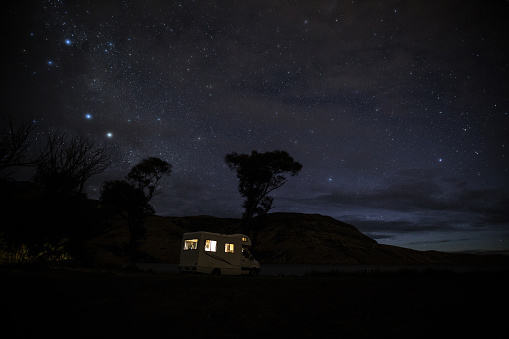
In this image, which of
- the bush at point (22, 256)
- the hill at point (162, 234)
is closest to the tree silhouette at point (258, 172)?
the hill at point (162, 234)

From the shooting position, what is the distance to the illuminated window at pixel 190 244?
860 inches

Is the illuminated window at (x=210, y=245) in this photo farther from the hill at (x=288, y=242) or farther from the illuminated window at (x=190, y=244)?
the hill at (x=288, y=242)

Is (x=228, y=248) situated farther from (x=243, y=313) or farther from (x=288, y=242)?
(x=288, y=242)

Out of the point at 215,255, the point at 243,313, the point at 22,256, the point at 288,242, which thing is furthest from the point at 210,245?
the point at 288,242

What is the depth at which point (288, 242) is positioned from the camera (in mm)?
97250

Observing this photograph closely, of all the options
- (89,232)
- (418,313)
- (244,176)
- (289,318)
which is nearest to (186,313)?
(289,318)

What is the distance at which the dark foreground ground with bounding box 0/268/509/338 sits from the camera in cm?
499

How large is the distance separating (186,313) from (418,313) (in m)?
4.74

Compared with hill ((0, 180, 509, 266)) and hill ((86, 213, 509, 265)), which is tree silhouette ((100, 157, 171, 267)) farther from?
hill ((86, 213, 509, 265))

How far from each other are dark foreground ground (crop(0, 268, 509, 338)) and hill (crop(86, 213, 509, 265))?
5732 centimetres

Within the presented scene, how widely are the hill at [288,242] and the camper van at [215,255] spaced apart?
4163 centimetres

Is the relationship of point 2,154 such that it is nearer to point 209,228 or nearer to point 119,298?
point 119,298

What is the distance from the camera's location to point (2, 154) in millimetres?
10914

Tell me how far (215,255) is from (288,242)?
3089 inches
